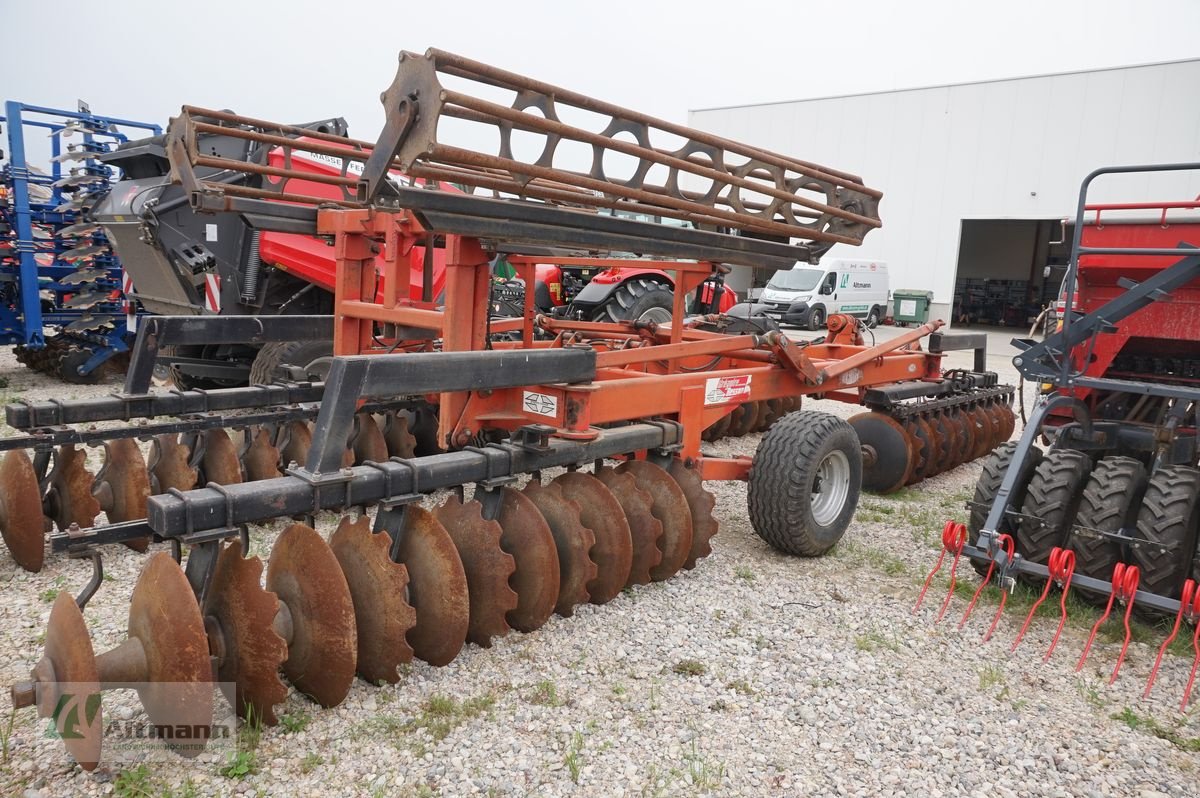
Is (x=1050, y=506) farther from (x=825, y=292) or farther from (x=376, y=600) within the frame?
(x=825, y=292)

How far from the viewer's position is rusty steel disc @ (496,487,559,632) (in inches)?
125

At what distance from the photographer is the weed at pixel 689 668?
10.2ft

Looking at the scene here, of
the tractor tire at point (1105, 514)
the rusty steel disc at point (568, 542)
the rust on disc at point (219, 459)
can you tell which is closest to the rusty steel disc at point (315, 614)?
the rusty steel disc at point (568, 542)

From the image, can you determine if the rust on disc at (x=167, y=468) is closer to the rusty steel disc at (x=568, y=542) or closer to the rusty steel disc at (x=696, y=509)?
the rusty steel disc at (x=568, y=542)

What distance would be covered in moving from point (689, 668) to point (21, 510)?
284 centimetres

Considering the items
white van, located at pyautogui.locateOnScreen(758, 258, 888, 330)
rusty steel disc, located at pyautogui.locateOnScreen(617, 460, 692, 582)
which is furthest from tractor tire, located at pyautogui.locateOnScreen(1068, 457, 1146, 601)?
white van, located at pyautogui.locateOnScreen(758, 258, 888, 330)

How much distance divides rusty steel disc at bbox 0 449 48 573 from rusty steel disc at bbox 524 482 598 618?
2.09 m

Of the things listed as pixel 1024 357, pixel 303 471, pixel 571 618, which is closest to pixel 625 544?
pixel 571 618

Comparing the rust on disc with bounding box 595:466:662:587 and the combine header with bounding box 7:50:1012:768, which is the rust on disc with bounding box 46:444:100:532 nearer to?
the combine header with bounding box 7:50:1012:768

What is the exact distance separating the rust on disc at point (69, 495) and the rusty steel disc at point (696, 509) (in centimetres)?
263

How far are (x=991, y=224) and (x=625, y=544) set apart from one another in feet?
104

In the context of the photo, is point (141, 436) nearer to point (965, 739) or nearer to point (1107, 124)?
point (965, 739)

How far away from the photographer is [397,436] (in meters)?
4.96

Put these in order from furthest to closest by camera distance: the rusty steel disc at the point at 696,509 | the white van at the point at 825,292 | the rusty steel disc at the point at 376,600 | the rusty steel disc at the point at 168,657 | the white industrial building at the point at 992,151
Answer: the white industrial building at the point at 992,151, the white van at the point at 825,292, the rusty steel disc at the point at 696,509, the rusty steel disc at the point at 376,600, the rusty steel disc at the point at 168,657
